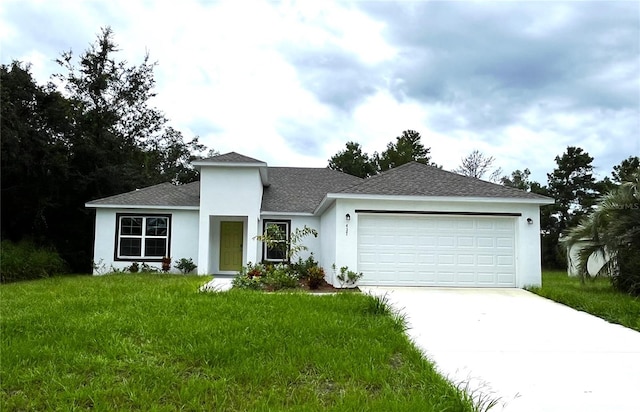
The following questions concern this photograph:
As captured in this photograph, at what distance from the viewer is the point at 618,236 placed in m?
10.9

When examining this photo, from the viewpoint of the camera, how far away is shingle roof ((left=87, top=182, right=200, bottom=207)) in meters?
17.8

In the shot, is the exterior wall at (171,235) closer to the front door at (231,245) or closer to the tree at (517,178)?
the front door at (231,245)

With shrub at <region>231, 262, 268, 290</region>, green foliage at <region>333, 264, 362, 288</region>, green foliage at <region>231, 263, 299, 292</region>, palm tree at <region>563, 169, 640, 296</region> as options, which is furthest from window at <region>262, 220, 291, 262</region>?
palm tree at <region>563, 169, 640, 296</region>

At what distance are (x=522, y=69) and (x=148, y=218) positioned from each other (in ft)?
47.1

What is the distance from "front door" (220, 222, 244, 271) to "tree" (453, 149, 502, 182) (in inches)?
1030

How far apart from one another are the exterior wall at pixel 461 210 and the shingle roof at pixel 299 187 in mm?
4986

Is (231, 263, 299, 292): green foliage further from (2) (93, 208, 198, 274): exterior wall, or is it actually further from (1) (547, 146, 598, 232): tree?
(1) (547, 146, 598, 232): tree

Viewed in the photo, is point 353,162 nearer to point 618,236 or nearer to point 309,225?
point 309,225

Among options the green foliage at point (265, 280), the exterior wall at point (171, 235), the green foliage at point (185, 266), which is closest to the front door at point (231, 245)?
the exterior wall at point (171, 235)

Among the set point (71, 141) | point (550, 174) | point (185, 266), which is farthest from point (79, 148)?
point (550, 174)

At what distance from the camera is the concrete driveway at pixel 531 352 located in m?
4.24

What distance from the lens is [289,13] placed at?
11.2 meters

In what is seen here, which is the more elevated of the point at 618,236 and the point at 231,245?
the point at 618,236

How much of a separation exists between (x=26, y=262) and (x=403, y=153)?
2974cm
